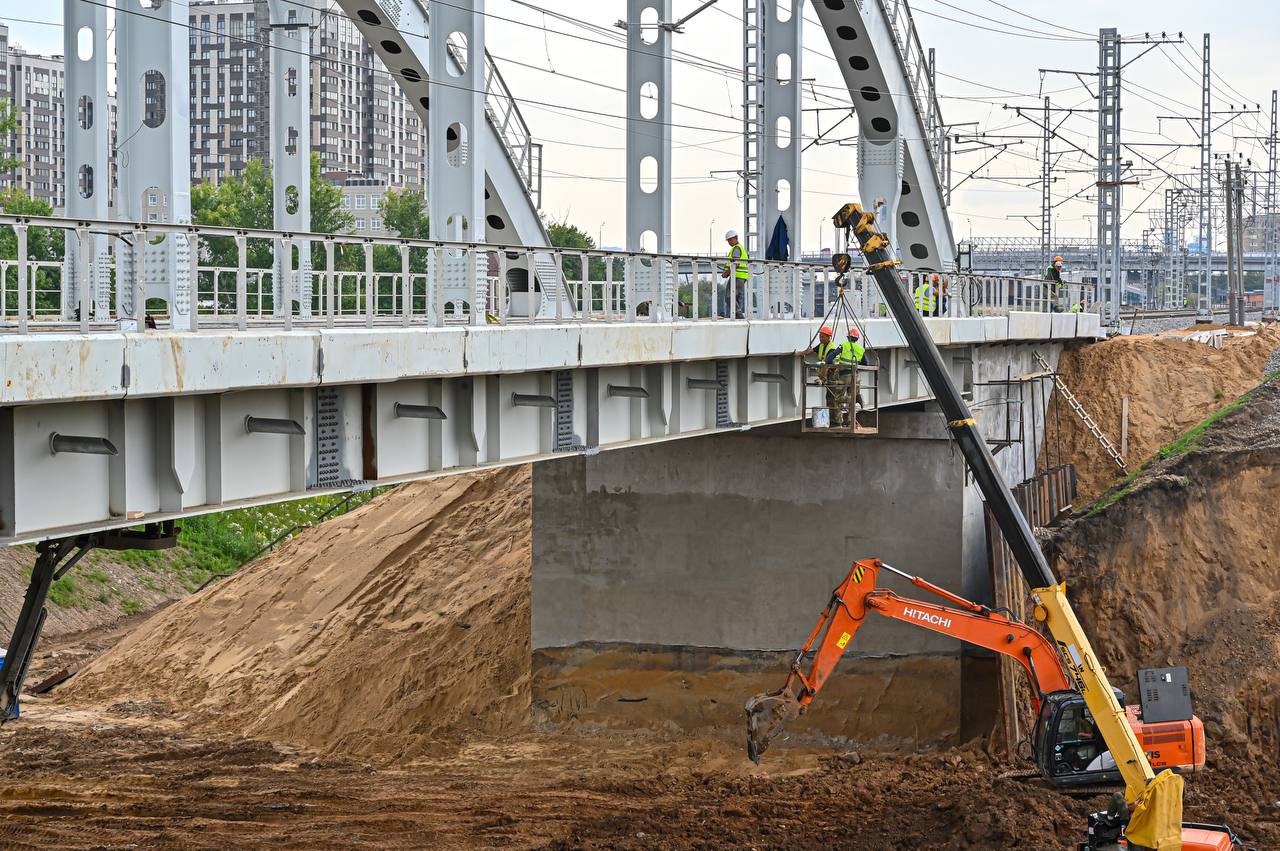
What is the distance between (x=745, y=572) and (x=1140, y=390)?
51.6 ft

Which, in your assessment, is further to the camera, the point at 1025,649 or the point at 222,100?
the point at 222,100

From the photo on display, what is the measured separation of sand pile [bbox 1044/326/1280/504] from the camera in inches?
1442

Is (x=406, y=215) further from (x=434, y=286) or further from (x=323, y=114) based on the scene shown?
(x=323, y=114)

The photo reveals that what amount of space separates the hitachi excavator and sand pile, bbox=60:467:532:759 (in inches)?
398

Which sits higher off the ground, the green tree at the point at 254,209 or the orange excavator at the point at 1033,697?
the green tree at the point at 254,209

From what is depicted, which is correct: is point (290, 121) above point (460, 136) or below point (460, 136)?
above

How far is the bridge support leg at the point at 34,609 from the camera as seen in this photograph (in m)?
16.7

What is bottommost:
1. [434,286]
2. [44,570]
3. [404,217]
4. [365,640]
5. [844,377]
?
[365,640]

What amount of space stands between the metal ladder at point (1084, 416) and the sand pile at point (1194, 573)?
449cm

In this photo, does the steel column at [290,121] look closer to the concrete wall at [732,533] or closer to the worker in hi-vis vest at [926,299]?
the concrete wall at [732,533]

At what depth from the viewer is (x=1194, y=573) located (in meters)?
28.9

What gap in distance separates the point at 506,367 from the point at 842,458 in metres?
12.6

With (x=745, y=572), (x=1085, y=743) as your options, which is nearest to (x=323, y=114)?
(x=745, y=572)

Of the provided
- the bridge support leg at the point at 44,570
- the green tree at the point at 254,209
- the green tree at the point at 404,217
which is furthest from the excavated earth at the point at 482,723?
the green tree at the point at 404,217
